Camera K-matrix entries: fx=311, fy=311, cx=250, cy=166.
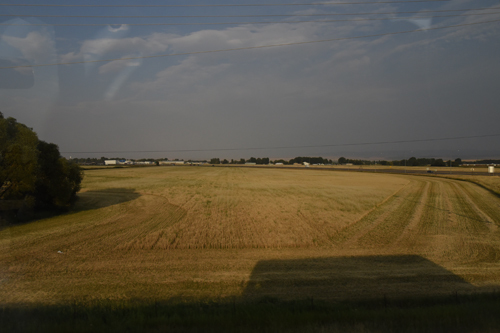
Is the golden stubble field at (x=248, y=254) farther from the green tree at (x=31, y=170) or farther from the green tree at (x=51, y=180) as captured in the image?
the green tree at (x=31, y=170)

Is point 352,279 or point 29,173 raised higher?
point 29,173

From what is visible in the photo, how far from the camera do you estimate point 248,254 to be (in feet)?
46.6

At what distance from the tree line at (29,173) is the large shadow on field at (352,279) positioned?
17527 millimetres

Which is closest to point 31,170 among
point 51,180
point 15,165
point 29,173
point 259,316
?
point 29,173

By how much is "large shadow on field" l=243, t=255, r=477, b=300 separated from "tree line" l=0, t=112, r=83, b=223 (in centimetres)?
1753

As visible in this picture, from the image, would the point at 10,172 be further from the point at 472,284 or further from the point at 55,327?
the point at 472,284

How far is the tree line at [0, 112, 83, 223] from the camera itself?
20.1m

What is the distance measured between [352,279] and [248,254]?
16.0ft

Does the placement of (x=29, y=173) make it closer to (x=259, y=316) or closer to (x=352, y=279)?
(x=259, y=316)

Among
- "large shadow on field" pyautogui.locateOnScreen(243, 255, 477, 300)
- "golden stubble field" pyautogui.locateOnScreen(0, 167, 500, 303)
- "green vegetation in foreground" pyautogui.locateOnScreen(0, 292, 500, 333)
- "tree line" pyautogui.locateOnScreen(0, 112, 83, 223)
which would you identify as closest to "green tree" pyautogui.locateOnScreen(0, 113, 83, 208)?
"tree line" pyautogui.locateOnScreen(0, 112, 83, 223)

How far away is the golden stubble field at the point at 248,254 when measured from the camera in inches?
400

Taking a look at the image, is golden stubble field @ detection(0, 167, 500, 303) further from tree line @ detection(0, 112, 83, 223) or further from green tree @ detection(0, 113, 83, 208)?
green tree @ detection(0, 113, 83, 208)

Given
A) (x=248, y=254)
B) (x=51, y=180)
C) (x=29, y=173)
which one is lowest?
(x=248, y=254)

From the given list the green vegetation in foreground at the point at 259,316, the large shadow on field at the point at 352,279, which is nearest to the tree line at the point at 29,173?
the green vegetation in foreground at the point at 259,316
